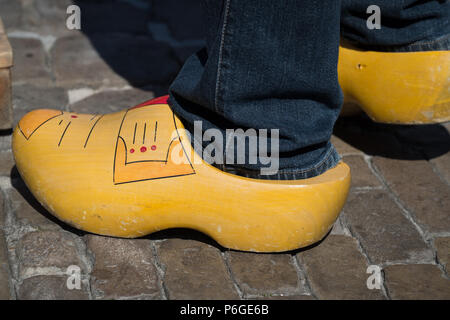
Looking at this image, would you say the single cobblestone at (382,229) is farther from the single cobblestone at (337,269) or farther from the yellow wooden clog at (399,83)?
the yellow wooden clog at (399,83)

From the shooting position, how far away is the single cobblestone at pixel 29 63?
223 centimetres

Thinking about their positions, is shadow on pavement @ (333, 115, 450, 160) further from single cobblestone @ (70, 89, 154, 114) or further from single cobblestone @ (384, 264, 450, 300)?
single cobblestone @ (70, 89, 154, 114)

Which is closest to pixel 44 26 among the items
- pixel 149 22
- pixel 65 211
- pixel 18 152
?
pixel 149 22

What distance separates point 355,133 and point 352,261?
26.7 inches

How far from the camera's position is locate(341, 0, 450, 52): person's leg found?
5.72 ft

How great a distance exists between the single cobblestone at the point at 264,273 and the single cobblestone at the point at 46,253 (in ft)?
1.19

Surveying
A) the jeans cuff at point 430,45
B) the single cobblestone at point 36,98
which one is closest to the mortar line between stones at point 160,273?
the single cobblestone at point 36,98

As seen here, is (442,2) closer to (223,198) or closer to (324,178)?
(324,178)

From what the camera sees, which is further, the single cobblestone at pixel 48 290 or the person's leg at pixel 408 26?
the person's leg at pixel 408 26

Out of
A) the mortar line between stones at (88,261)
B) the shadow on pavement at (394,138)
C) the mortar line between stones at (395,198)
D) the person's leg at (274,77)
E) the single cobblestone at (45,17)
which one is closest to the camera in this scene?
the person's leg at (274,77)

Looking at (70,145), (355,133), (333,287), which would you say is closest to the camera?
(333,287)

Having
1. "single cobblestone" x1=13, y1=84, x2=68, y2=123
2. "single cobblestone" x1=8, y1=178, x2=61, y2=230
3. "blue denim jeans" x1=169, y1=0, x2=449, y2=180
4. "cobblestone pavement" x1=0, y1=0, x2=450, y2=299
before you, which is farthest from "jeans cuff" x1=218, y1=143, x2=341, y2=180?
"single cobblestone" x1=13, y1=84, x2=68, y2=123

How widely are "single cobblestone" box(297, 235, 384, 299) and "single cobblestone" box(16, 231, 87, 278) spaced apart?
0.54 m

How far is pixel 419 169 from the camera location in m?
1.90
